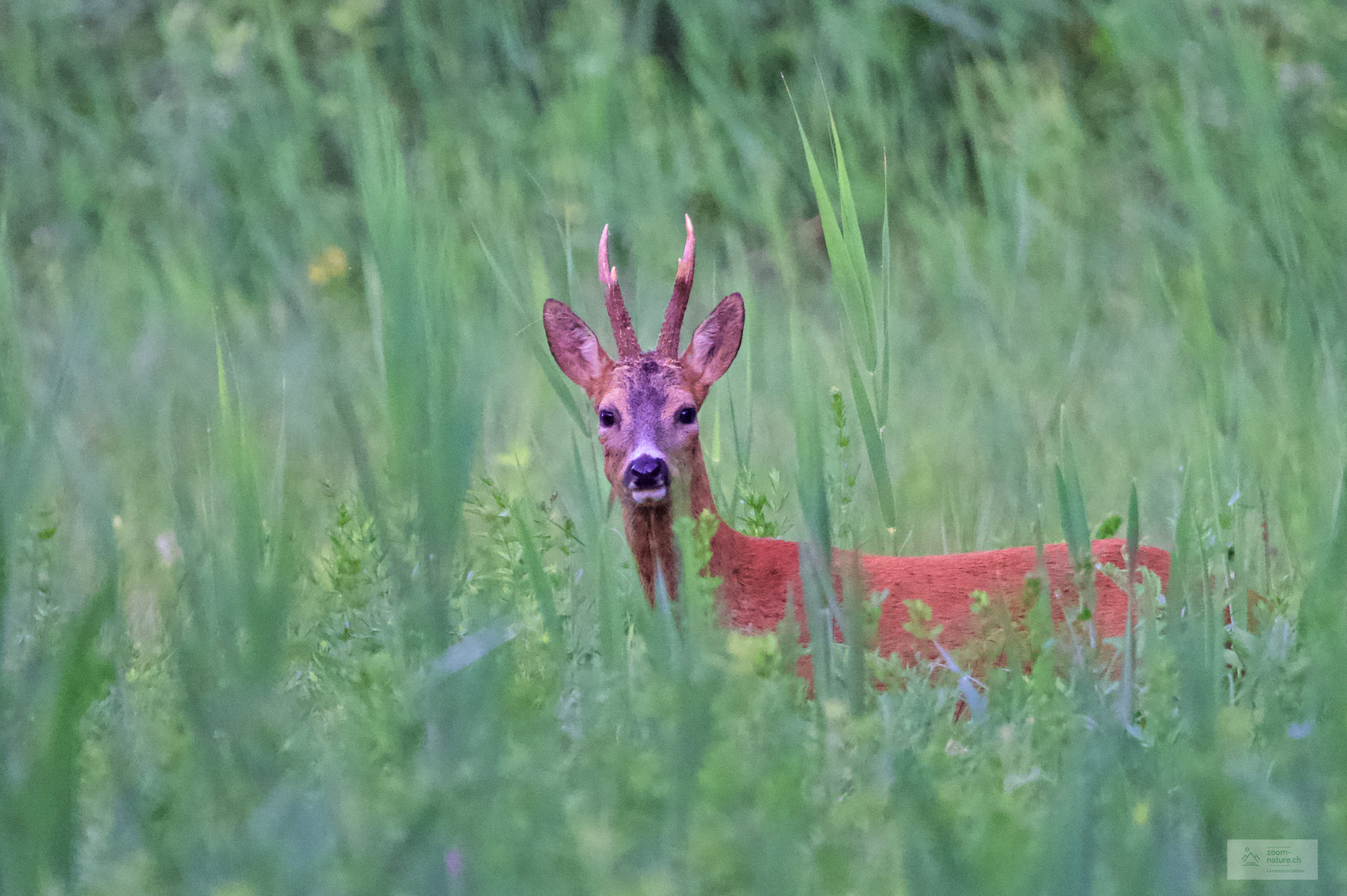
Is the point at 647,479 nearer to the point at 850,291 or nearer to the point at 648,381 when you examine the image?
the point at 648,381

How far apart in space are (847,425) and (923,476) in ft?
0.73

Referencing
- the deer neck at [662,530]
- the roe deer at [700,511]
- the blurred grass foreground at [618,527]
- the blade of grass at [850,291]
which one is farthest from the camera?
the deer neck at [662,530]

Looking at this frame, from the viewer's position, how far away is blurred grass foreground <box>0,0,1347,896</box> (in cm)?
152

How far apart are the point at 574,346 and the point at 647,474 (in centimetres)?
59

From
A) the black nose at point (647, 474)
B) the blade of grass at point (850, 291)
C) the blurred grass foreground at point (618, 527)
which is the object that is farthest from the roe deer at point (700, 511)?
the blade of grass at point (850, 291)

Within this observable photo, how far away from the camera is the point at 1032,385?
366 cm

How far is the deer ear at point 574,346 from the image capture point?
3.43 metres

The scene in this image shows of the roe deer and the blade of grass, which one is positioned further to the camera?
the roe deer

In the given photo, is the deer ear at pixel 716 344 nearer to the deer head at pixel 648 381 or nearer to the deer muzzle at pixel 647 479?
Result: the deer head at pixel 648 381

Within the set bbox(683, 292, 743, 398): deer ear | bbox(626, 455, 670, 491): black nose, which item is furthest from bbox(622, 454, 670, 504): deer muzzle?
bbox(683, 292, 743, 398): deer ear

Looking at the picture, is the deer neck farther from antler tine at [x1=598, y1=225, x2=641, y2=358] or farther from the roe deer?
antler tine at [x1=598, y1=225, x2=641, y2=358]

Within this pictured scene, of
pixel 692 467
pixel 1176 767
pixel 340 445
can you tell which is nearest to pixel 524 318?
pixel 692 467

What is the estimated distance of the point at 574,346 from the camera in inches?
136

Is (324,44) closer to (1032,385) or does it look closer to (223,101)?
(223,101)
